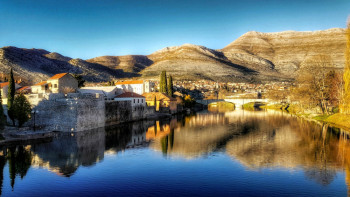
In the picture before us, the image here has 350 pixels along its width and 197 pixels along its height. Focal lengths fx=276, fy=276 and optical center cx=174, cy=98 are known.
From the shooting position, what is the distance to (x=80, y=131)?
3175cm

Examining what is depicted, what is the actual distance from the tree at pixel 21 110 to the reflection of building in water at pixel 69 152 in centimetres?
518

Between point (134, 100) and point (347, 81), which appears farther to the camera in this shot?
point (134, 100)

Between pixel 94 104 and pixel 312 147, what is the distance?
974 inches

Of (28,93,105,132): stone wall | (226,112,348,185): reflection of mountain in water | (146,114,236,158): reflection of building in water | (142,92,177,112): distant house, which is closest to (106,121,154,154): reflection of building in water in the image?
(146,114,236,158): reflection of building in water

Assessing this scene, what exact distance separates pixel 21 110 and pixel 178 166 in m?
20.7

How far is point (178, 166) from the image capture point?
19719mm

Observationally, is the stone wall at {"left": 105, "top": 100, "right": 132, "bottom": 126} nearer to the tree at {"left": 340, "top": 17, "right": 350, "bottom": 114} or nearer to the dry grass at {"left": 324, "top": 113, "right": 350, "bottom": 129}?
the dry grass at {"left": 324, "top": 113, "right": 350, "bottom": 129}

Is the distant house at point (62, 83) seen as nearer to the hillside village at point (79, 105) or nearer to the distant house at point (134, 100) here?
the hillside village at point (79, 105)

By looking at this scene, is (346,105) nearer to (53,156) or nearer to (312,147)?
(312,147)

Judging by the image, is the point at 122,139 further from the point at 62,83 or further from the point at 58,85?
the point at 62,83

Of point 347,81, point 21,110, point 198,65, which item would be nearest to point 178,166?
point 21,110

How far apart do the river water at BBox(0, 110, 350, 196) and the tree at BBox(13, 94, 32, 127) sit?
5390mm

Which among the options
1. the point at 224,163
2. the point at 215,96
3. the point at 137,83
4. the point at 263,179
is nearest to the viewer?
the point at 263,179

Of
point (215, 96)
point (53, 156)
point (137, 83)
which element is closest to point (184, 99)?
point (137, 83)
